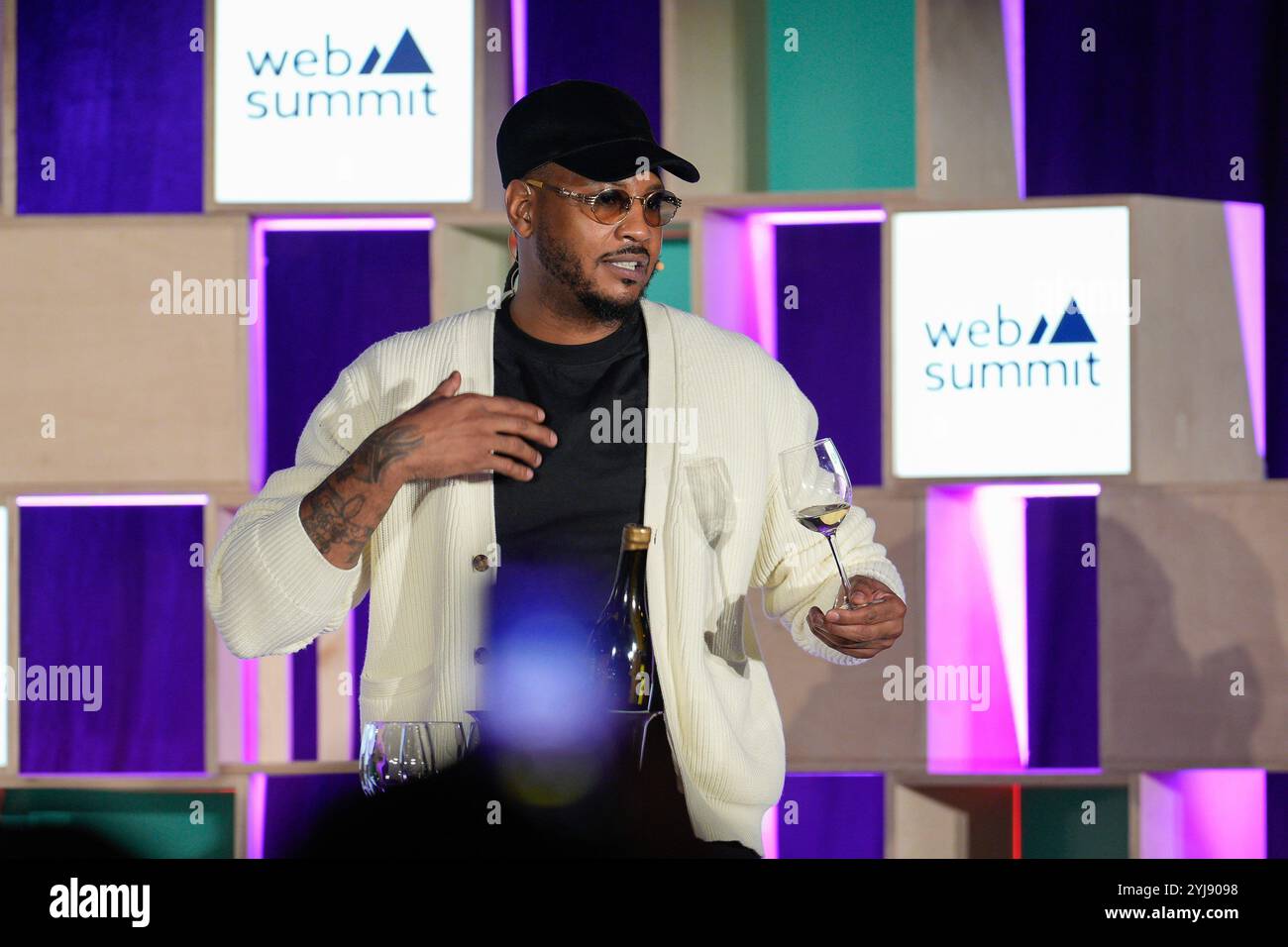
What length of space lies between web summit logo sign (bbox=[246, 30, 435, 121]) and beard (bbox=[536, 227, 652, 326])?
3.49ft

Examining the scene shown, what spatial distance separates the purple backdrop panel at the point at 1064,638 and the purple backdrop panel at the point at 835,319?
469 mm

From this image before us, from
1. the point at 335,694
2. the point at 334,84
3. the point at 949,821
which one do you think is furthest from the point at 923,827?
the point at 334,84

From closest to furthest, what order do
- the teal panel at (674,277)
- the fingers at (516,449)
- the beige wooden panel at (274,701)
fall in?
the fingers at (516,449) → the beige wooden panel at (274,701) → the teal panel at (674,277)

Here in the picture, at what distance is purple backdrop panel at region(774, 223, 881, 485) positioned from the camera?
336 cm

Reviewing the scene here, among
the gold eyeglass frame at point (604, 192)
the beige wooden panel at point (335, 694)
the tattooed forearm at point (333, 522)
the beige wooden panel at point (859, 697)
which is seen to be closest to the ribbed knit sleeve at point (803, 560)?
the gold eyeglass frame at point (604, 192)

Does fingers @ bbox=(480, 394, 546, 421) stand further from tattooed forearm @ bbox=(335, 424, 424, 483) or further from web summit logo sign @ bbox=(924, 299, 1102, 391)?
web summit logo sign @ bbox=(924, 299, 1102, 391)

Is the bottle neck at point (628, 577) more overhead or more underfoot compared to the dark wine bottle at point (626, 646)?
more overhead

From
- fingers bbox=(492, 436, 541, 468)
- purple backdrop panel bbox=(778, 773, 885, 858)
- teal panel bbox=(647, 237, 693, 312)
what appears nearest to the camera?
fingers bbox=(492, 436, 541, 468)

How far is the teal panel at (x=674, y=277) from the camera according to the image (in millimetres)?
3228

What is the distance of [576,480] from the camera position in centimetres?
189

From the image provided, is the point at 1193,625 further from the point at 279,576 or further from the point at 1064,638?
the point at 279,576

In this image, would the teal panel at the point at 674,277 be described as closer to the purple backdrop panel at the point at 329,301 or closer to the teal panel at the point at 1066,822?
the purple backdrop panel at the point at 329,301

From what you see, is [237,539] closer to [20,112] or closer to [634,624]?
[634,624]

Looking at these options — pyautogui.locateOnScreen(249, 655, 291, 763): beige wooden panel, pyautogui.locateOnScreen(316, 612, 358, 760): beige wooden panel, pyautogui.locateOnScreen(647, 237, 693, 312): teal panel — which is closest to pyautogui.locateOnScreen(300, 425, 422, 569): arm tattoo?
pyautogui.locateOnScreen(316, 612, 358, 760): beige wooden panel
